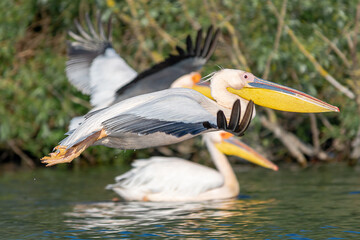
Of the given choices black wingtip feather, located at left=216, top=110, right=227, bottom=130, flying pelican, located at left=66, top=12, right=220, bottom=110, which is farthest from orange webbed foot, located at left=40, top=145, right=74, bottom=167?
flying pelican, located at left=66, top=12, right=220, bottom=110

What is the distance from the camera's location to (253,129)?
33.4ft

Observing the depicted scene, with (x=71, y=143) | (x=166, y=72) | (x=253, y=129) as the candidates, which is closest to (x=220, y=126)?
(x=71, y=143)

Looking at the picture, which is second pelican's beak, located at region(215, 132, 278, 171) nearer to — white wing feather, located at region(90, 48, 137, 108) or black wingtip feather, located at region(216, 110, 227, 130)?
white wing feather, located at region(90, 48, 137, 108)

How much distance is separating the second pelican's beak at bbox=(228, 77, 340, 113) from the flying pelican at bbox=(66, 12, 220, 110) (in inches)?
54.3

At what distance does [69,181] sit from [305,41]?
3.56 metres

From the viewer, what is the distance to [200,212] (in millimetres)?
6438

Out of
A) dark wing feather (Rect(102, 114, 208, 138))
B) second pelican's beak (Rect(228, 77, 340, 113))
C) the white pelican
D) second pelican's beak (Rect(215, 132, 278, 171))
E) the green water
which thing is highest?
second pelican's beak (Rect(228, 77, 340, 113))

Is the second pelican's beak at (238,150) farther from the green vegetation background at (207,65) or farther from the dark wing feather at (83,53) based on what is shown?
the dark wing feather at (83,53)

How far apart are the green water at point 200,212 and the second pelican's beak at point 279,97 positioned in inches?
34.8

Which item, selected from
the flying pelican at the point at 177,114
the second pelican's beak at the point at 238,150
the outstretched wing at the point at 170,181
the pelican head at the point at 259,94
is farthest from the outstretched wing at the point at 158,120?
the second pelican's beak at the point at 238,150

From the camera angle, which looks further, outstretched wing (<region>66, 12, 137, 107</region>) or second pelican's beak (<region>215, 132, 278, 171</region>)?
second pelican's beak (<region>215, 132, 278, 171</region>)

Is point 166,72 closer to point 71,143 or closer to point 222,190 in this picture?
point 222,190

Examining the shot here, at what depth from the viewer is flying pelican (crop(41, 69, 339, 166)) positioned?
435 centimetres

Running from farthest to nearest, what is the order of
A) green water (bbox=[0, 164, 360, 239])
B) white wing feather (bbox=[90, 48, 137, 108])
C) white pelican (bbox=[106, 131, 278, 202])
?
white wing feather (bbox=[90, 48, 137, 108]) < white pelican (bbox=[106, 131, 278, 202]) < green water (bbox=[0, 164, 360, 239])
